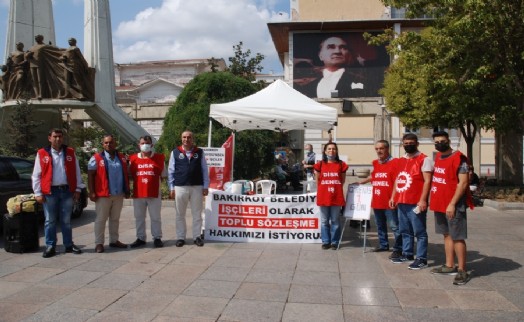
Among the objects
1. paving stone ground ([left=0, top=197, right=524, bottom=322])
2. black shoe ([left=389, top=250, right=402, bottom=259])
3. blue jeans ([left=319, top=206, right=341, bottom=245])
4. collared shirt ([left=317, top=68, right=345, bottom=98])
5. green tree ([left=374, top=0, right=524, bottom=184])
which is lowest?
paving stone ground ([left=0, top=197, right=524, bottom=322])

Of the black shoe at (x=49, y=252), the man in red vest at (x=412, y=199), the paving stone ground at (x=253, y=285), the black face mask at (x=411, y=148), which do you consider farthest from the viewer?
the black shoe at (x=49, y=252)

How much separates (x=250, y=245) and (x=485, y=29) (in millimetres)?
9173

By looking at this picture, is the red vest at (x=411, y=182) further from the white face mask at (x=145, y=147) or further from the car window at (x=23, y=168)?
the car window at (x=23, y=168)

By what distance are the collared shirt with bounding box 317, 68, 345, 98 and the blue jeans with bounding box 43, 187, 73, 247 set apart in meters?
33.5

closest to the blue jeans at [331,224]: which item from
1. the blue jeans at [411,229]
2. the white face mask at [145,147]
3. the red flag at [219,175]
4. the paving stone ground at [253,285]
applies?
the paving stone ground at [253,285]

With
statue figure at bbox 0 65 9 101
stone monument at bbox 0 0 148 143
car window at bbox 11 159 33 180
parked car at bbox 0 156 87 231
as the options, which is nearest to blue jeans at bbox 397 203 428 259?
parked car at bbox 0 156 87 231

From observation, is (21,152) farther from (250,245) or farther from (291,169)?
(250,245)

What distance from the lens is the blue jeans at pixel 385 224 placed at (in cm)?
711

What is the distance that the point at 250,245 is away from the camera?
8.12 metres

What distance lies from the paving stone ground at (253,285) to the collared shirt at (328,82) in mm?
31901

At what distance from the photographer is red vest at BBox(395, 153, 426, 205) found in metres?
6.57

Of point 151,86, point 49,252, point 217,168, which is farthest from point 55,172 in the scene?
point 151,86

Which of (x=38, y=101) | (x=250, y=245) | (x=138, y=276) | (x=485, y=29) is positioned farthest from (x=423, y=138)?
(x=138, y=276)

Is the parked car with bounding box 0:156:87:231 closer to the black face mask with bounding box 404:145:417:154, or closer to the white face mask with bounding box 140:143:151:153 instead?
the white face mask with bounding box 140:143:151:153
